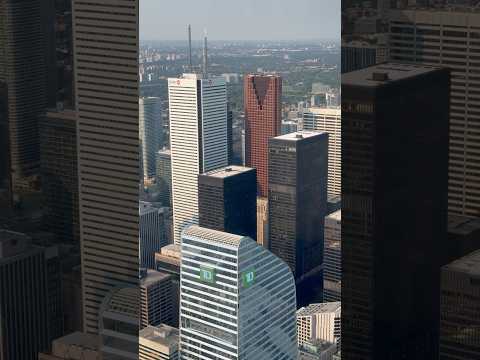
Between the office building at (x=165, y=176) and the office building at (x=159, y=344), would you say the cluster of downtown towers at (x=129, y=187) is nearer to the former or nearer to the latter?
the office building at (x=159, y=344)

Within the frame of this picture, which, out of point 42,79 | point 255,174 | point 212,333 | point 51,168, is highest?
point 42,79

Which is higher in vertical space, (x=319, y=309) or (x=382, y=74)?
(x=382, y=74)

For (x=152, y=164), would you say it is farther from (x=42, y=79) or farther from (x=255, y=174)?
(x=42, y=79)

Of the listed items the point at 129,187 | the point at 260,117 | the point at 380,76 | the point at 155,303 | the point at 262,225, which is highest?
the point at 380,76

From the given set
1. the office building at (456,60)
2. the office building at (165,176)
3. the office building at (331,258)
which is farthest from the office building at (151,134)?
the office building at (456,60)

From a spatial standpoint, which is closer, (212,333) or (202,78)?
(212,333)

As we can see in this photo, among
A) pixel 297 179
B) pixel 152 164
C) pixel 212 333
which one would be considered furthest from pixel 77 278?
pixel 152 164

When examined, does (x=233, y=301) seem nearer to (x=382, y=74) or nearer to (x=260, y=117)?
(x=382, y=74)

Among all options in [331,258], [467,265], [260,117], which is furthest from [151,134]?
[467,265]
